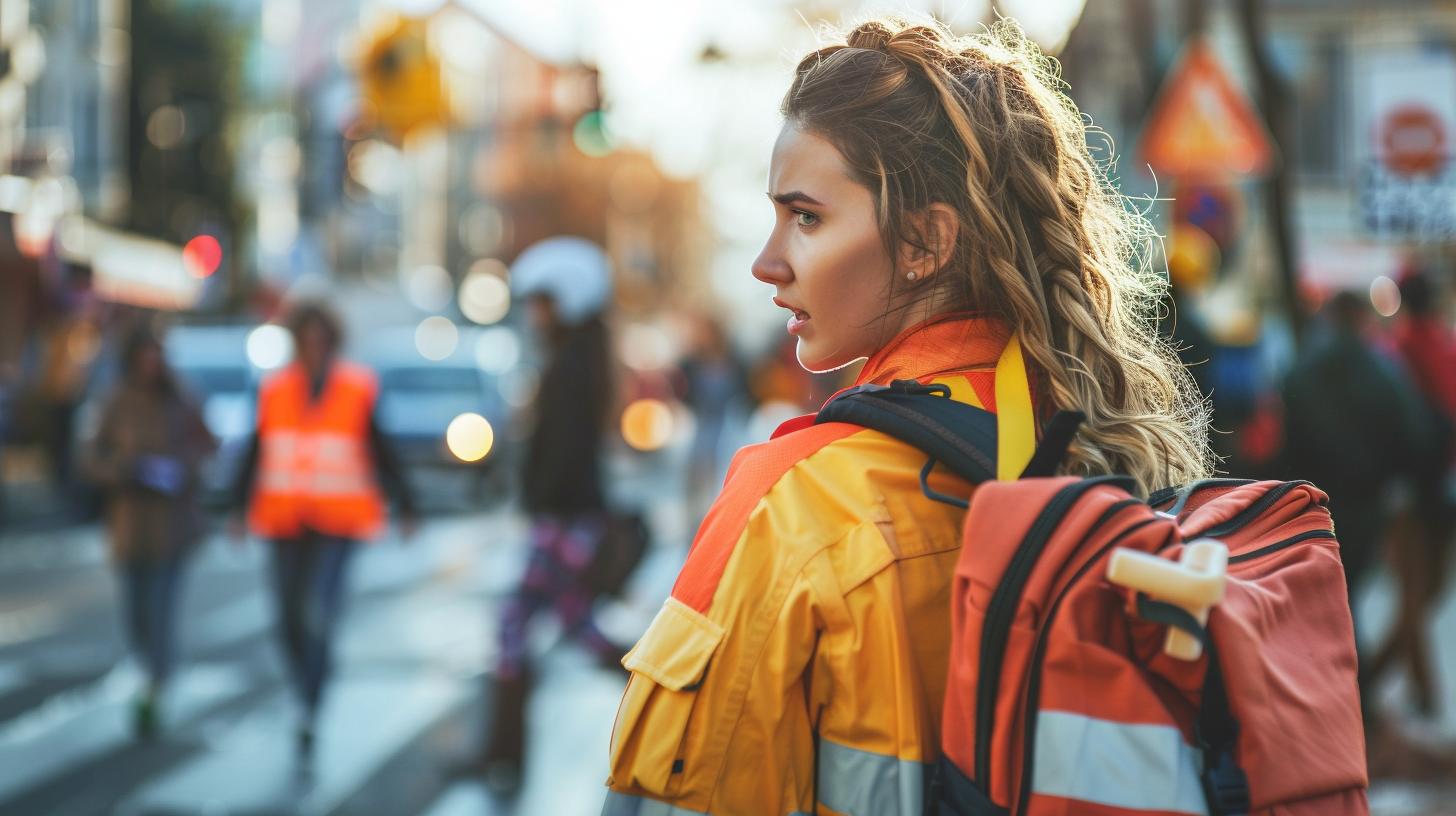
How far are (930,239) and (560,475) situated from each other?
18.6 feet

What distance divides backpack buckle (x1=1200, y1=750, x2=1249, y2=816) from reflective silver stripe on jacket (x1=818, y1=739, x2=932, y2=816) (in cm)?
28

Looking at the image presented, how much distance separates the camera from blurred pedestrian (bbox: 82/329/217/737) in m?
8.38

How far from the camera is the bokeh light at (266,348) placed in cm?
1925

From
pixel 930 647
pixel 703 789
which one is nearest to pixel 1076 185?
pixel 930 647

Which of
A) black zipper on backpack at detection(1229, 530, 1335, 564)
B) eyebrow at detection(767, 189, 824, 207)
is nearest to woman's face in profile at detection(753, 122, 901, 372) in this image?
eyebrow at detection(767, 189, 824, 207)

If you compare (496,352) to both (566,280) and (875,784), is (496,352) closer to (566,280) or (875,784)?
(566,280)

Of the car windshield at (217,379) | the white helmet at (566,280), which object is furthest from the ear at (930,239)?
the car windshield at (217,379)

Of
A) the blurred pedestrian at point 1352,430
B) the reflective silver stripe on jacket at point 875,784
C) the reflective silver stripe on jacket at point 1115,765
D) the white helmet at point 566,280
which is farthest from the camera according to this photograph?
the white helmet at point 566,280

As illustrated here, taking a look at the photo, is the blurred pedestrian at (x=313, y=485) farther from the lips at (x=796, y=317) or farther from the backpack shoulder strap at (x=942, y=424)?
the backpack shoulder strap at (x=942, y=424)

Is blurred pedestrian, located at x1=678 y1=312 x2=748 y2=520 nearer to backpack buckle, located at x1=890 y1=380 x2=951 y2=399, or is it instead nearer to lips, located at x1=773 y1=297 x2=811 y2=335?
lips, located at x1=773 y1=297 x2=811 y2=335

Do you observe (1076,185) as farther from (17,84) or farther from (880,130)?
(17,84)

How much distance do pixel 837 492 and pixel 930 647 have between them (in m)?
0.19

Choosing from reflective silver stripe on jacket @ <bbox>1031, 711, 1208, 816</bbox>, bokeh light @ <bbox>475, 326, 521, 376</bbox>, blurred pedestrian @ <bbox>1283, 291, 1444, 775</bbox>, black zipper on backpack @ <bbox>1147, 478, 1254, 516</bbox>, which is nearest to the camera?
reflective silver stripe on jacket @ <bbox>1031, 711, 1208, 816</bbox>

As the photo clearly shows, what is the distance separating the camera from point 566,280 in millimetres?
7590
